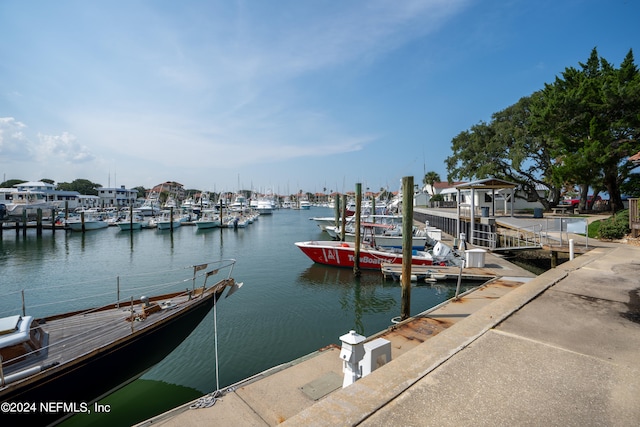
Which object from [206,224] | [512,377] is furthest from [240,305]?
[206,224]

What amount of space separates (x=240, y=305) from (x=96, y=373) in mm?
7626

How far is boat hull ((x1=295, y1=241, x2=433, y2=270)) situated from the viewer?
17.3m

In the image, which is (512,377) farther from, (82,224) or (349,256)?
(82,224)

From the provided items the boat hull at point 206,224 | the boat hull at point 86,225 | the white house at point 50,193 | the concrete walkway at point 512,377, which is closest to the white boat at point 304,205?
the white house at point 50,193

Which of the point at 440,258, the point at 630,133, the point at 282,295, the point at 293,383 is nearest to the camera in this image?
the point at 293,383

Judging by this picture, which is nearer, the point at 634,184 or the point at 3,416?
the point at 3,416

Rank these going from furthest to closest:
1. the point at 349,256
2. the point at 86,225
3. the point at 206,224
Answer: the point at 206,224
the point at 86,225
the point at 349,256

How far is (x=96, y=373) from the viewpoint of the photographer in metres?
5.83

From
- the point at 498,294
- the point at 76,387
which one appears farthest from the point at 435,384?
the point at 498,294

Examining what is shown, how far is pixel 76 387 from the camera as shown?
5.53 m

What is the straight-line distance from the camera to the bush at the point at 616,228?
16.8 m

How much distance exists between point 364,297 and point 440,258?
5.33m

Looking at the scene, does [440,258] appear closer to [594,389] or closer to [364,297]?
[364,297]

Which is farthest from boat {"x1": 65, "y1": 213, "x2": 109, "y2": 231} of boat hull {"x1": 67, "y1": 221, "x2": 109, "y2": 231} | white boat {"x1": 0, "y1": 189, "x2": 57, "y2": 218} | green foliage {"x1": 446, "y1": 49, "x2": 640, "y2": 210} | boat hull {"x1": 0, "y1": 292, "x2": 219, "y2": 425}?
green foliage {"x1": 446, "y1": 49, "x2": 640, "y2": 210}
